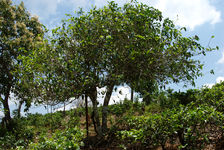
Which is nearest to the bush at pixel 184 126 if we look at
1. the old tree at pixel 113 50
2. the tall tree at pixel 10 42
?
the old tree at pixel 113 50

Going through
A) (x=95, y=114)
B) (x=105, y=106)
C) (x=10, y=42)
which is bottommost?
(x=95, y=114)

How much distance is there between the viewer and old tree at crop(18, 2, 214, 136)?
8602 mm

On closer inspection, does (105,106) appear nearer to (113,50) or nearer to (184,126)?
(113,50)

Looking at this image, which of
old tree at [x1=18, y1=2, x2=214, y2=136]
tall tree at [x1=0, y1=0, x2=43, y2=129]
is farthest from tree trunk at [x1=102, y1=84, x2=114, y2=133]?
tall tree at [x1=0, y1=0, x2=43, y2=129]

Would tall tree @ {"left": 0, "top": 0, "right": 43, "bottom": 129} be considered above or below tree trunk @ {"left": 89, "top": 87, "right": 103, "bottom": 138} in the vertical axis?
above

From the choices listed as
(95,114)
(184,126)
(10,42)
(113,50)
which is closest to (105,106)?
(95,114)

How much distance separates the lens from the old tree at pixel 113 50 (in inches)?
339

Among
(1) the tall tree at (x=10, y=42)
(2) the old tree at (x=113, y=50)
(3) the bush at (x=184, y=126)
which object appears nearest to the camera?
(3) the bush at (x=184, y=126)

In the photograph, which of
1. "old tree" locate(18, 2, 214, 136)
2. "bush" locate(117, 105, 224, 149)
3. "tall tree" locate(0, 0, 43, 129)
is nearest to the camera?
"bush" locate(117, 105, 224, 149)

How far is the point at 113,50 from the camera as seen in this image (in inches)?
338

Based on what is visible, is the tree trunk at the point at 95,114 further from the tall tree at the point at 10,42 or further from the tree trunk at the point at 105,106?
the tall tree at the point at 10,42

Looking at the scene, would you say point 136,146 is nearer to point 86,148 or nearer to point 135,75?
point 86,148

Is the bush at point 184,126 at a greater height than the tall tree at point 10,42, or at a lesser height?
lesser

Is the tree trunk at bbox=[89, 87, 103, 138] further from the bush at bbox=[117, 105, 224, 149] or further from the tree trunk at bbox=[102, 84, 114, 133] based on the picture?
the bush at bbox=[117, 105, 224, 149]
